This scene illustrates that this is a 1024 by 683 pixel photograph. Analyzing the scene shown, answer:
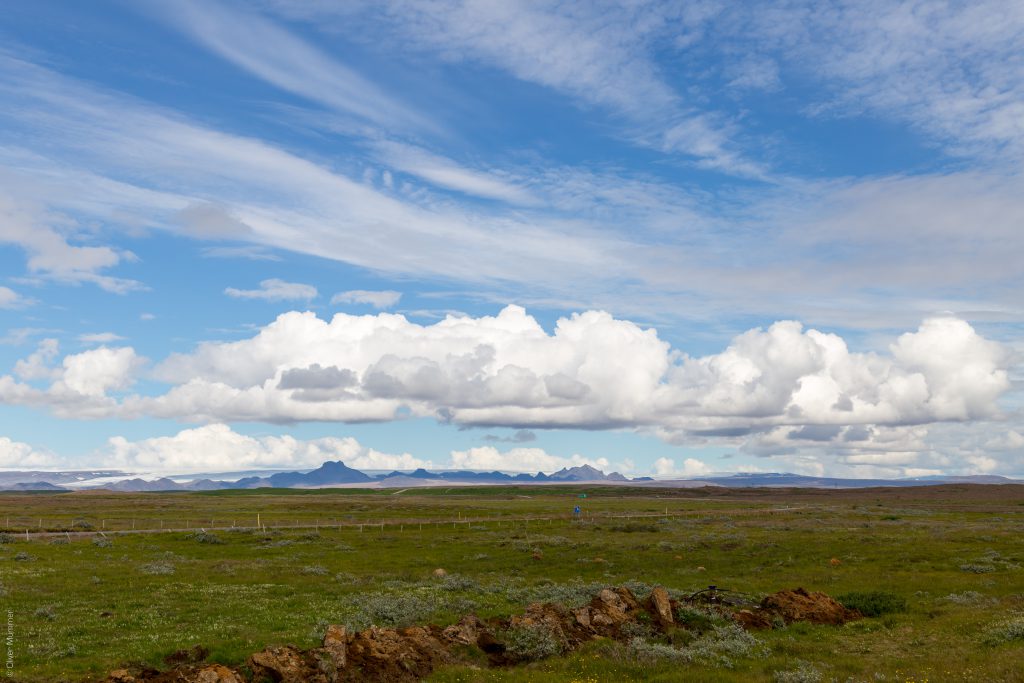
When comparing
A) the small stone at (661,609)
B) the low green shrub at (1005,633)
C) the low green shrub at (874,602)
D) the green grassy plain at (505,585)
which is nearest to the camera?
the green grassy plain at (505,585)

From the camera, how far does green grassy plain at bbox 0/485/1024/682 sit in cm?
2280

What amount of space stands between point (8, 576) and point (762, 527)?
230 feet

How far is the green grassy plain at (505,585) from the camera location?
22797mm

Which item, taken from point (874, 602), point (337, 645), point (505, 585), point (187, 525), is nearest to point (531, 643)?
point (337, 645)

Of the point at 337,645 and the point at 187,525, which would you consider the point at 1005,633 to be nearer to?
the point at 337,645

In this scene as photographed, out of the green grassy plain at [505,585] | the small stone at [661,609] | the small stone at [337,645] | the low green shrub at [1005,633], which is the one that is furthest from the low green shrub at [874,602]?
the small stone at [337,645]

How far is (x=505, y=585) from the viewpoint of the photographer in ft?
134

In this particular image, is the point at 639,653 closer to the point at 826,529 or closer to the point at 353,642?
the point at 353,642

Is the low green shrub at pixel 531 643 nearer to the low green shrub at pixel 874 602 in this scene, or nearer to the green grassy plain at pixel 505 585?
the green grassy plain at pixel 505 585

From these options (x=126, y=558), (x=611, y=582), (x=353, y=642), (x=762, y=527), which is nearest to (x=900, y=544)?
(x=762, y=527)

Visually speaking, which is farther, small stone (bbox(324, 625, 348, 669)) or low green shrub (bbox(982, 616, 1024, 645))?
low green shrub (bbox(982, 616, 1024, 645))

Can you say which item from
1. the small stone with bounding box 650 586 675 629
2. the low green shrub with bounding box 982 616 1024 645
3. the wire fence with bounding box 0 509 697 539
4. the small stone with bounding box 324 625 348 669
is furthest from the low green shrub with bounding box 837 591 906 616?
the wire fence with bounding box 0 509 697 539

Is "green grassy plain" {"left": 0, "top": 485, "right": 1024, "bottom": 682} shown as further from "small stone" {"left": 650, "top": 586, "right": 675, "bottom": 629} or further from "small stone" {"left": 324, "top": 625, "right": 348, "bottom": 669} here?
"small stone" {"left": 650, "top": 586, "right": 675, "bottom": 629}

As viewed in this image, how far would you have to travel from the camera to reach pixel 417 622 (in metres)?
30.2
